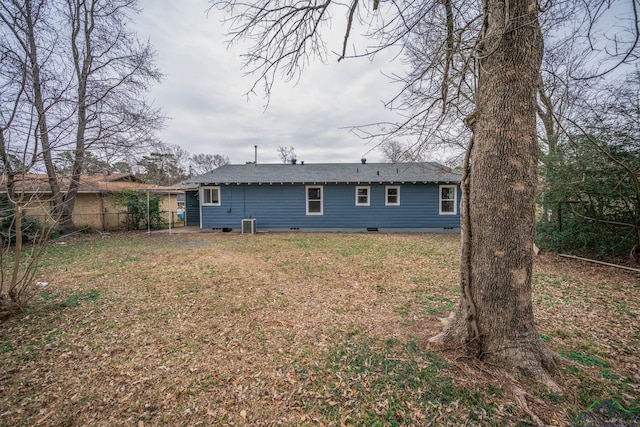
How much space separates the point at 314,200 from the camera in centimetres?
1259

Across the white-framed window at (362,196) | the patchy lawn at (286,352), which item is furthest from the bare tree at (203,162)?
the patchy lawn at (286,352)

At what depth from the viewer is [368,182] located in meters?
12.1

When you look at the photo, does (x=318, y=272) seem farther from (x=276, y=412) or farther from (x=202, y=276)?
(x=276, y=412)

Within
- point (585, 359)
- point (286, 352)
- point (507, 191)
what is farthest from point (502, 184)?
point (286, 352)

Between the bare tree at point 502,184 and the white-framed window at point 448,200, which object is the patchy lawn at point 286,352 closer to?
the bare tree at point 502,184

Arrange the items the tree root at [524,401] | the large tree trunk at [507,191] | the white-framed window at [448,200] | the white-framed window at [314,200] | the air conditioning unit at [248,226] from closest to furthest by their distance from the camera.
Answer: the tree root at [524,401], the large tree trunk at [507,191], the air conditioning unit at [248,226], the white-framed window at [448,200], the white-framed window at [314,200]

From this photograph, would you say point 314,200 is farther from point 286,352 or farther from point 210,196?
point 286,352

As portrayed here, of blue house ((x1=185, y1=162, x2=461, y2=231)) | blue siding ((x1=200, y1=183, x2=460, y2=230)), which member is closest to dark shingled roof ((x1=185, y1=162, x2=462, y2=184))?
blue house ((x1=185, y1=162, x2=461, y2=231))

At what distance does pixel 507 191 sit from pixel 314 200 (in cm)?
1058

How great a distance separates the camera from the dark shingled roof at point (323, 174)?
467 inches

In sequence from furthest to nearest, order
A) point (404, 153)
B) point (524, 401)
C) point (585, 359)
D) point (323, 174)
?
point (323, 174) → point (404, 153) → point (585, 359) → point (524, 401)

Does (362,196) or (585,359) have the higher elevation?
(362,196)

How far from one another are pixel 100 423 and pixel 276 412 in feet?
4.30

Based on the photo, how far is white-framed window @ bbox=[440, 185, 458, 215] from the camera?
12227 mm
